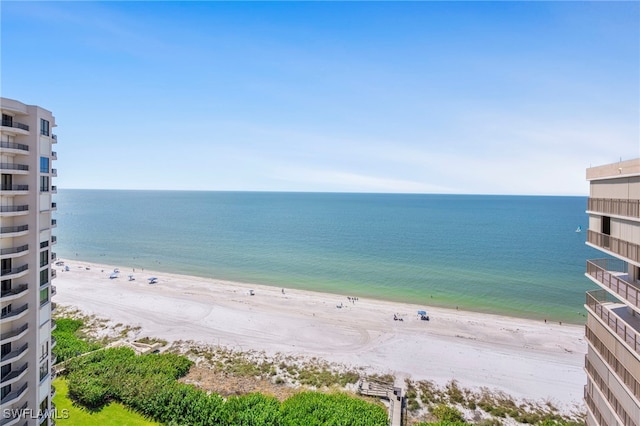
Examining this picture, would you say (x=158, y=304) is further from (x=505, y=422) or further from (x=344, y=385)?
(x=505, y=422)

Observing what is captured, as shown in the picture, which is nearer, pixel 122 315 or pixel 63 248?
pixel 122 315

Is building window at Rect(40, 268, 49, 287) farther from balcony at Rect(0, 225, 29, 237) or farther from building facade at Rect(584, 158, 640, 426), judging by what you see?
building facade at Rect(584, 158, 640, 426)

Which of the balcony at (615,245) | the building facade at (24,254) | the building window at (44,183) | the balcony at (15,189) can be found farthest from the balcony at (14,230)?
the balcony at (615,245)

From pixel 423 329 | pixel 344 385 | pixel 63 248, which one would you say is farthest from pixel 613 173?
pixel 63 248

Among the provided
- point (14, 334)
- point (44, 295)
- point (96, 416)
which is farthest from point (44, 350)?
point (96, 416)

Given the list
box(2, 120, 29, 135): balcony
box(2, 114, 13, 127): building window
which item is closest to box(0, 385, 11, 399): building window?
box(2, 120, 29, 135): balcony

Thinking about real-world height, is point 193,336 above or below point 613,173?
below
